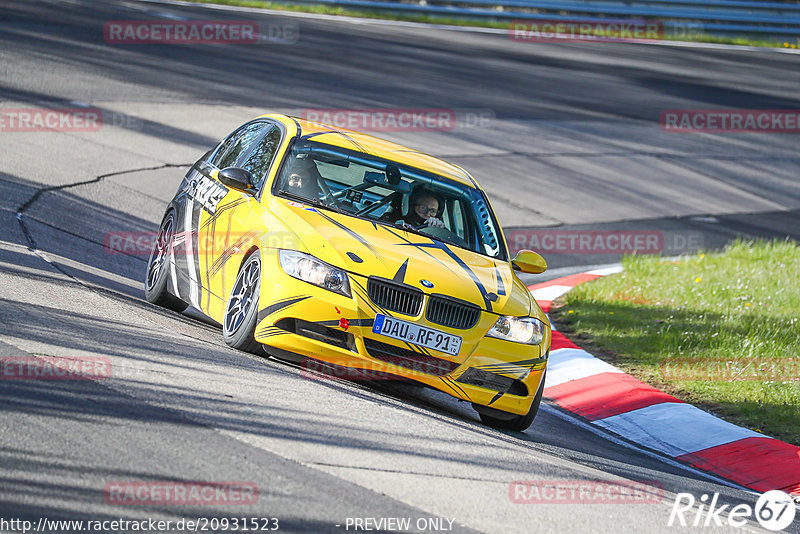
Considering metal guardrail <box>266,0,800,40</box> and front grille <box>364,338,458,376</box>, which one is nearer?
front grille <box>364,338,458,376</box>

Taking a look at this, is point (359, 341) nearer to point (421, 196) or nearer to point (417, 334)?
point (417, 334)

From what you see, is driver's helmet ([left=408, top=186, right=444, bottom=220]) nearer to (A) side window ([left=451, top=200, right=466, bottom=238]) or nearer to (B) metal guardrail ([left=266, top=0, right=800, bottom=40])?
(A) side window ([left=451, top=200, right=466, bottom=238])

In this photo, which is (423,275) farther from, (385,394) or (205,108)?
(205,108)

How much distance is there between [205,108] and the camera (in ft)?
57.0

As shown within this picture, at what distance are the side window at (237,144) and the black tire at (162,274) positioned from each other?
23.7 inches

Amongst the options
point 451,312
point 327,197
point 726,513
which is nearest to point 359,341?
point 451,312

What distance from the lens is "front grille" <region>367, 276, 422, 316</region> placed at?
6.73m

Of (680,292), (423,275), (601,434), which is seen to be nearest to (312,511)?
(423,275)

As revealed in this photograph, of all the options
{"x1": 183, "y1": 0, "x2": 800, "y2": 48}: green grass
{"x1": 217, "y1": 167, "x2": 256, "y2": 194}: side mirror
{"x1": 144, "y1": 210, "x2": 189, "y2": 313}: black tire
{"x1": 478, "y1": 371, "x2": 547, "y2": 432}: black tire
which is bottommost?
{"x1": 478, "y1": 371, "x2": 547, "y2": 432}: black tire

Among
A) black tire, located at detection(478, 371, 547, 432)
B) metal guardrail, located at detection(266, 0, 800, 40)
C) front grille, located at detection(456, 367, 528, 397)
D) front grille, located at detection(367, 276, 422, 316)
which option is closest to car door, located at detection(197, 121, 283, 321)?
front grille, located at detection(367, 276, 422, 316)

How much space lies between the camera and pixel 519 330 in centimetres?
706

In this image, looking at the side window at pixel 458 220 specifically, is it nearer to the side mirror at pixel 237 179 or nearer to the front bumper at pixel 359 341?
the front bumper at pixel 359 341

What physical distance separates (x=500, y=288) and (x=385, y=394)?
1041 millimetres

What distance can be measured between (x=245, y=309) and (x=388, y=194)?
1.52m
